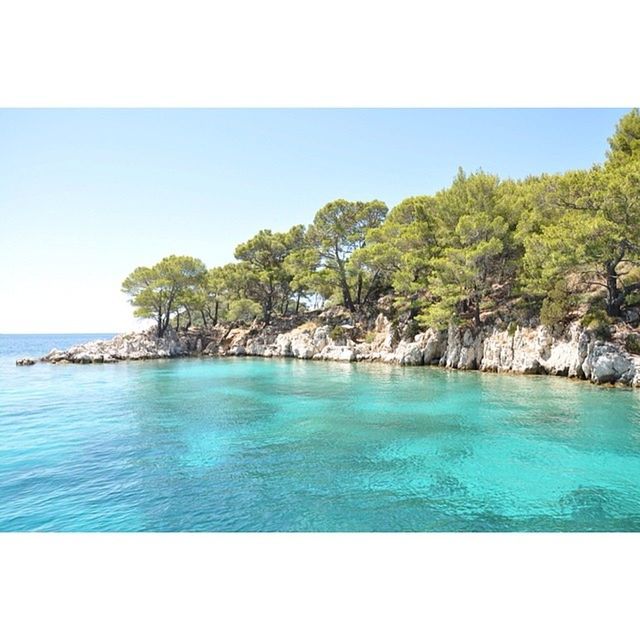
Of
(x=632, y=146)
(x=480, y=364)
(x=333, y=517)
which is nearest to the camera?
(x=333, y=517)

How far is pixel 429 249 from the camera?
2722 centimetres

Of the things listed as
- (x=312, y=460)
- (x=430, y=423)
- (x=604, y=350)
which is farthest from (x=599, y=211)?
(x=312, y=460)

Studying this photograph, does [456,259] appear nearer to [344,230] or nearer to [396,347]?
[396,347]

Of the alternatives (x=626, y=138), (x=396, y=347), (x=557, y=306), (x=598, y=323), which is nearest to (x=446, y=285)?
(x=396, y=347)

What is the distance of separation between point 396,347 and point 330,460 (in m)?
18.9

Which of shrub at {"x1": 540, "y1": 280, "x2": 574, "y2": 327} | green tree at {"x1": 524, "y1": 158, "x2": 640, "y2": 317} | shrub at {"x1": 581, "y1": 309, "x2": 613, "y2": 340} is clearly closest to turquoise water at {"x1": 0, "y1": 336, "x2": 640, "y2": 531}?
shrub at {"x1": 581, "y1": 309, "x2": 613, "y2": 340}

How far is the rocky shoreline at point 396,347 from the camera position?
1579cm

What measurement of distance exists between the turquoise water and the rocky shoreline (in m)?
1.50

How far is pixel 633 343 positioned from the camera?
1505cm

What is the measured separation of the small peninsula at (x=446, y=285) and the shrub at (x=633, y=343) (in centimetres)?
3

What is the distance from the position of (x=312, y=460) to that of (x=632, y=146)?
67.4 feet

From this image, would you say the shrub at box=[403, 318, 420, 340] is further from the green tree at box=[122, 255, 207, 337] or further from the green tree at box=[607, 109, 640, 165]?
the green tree at box=[122, 255, 207, 337]
